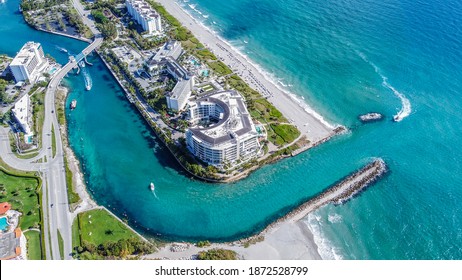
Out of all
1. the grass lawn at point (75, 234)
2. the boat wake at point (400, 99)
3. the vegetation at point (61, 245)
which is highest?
the boat wake at point (400, 99)

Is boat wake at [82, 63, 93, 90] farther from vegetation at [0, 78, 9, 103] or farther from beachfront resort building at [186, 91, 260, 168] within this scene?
beachfront resort building at [186, 91, 260, 168]

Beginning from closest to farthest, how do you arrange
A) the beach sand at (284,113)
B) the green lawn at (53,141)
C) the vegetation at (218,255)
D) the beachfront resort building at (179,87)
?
the vegetation at (218,255), the beach sand at (284,113), the green lawn at (53,141), the beachfront resort building at (179,87)

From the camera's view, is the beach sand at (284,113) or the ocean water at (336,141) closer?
the beach sand at (284,113)

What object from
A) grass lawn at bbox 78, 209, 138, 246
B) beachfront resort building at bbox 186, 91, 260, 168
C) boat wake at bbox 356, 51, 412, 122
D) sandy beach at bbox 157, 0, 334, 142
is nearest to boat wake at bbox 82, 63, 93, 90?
beachfront resort building at bbox 186, 91, 260, 168

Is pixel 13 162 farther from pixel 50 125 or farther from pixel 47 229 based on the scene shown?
pixel 47 229

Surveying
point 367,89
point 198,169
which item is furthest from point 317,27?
point 198,169

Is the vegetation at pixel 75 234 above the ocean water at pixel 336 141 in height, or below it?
below

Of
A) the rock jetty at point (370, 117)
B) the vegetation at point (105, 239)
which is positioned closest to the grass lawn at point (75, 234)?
the vegetation at point (105, 239)

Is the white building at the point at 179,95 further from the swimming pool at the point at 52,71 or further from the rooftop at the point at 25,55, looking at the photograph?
the rooftop at the point at 25,55
